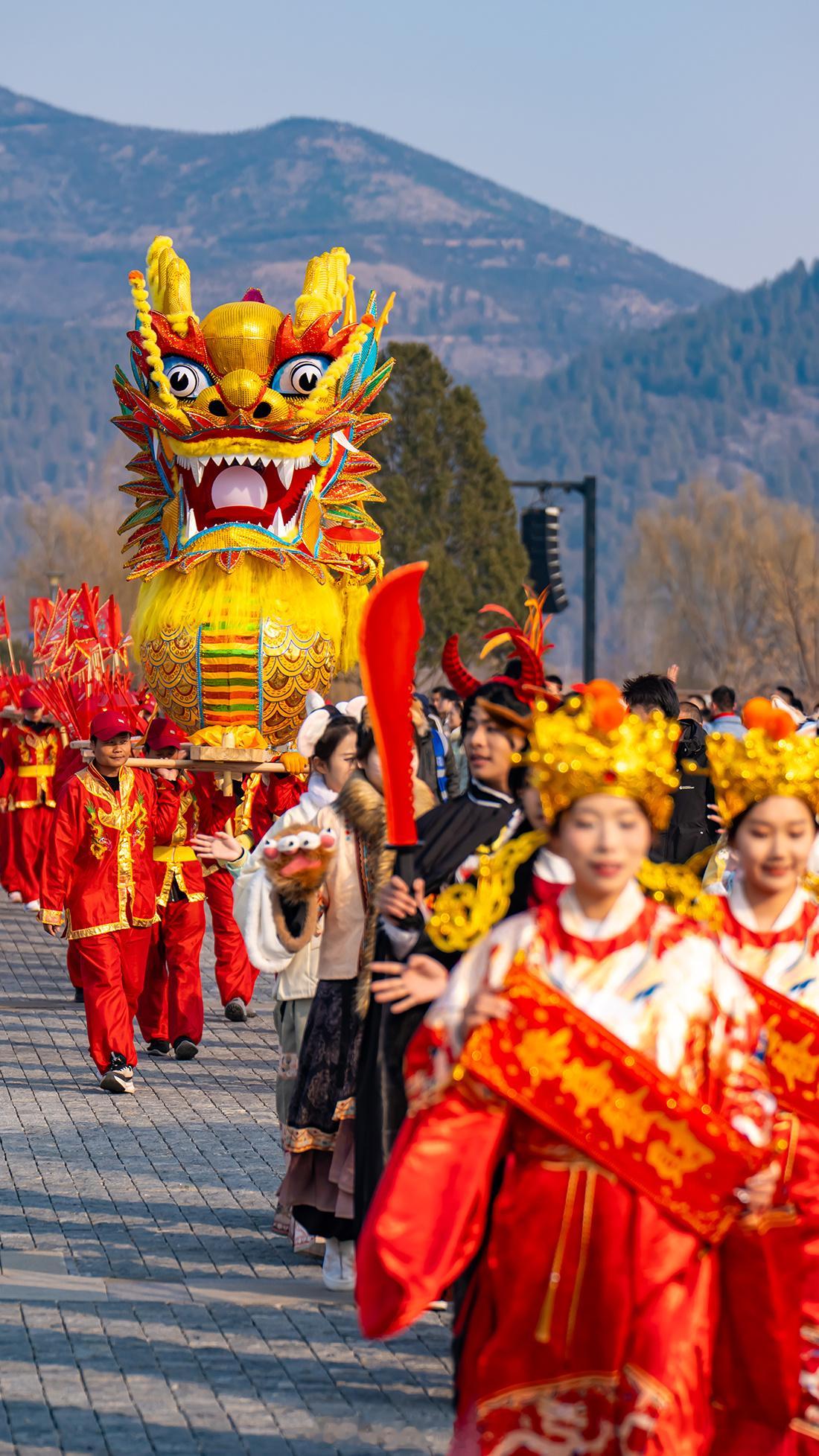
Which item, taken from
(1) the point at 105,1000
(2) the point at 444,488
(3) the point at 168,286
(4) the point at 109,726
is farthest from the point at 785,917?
(2) the point at 444,488

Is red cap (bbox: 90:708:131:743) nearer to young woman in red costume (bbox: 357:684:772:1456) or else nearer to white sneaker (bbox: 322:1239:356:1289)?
white sneaker (bbox: 322:1239:356:1289)

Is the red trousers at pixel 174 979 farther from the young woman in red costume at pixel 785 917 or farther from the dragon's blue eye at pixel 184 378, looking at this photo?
the young woman in red costume at pixel 785 917

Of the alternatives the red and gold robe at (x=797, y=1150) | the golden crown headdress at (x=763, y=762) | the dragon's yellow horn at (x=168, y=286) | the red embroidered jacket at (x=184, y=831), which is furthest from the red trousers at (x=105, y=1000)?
the golden crown headdress at (x=763, y=762)

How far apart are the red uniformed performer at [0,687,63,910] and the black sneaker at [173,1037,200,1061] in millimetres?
8073

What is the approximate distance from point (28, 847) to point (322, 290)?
304 inches

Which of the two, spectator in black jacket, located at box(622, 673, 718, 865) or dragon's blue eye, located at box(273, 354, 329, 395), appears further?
dragon's blue eye, located at box(273, 354, 329, 395)

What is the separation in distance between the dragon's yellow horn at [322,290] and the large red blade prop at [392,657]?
7.35 m

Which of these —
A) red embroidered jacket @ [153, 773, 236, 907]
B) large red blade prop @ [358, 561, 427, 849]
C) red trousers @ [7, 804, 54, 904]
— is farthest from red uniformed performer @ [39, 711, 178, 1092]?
red trousers @ [7, 804, 54, 904]

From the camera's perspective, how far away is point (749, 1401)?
438 centimetres

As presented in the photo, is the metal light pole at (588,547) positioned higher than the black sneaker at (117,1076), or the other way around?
the metal light pole at (588,547)

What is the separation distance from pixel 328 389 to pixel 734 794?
7.44 metres

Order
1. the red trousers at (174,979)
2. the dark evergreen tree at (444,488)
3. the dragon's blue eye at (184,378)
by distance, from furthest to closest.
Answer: the dark evergreen tree at (444,488), the dragon's blue eye at (184,378), the red trousers at (174,979)

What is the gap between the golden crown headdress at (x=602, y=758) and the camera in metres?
4.30

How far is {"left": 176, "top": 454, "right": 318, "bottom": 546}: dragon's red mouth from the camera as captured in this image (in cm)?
1201
